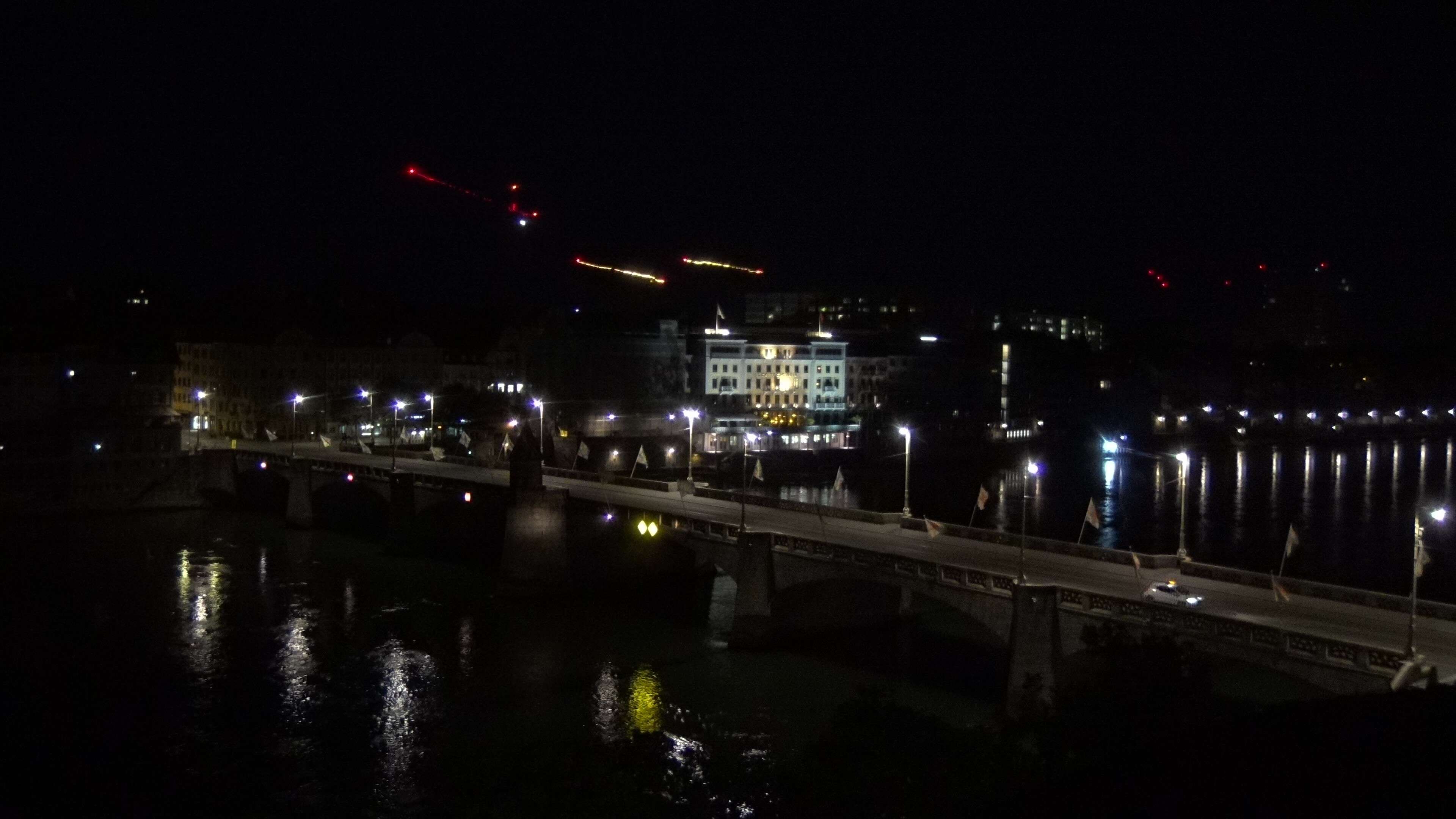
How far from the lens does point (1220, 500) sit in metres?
91.9

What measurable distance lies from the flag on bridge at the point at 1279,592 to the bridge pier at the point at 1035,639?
6262mm

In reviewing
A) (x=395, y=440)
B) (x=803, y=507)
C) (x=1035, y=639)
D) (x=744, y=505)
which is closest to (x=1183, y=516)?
(x=1035, y=639)

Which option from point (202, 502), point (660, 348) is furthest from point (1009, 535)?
point (660, 348)

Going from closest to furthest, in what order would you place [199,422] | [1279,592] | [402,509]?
[1279,592], [402,509], [199,422]

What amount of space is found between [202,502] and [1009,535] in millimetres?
59594

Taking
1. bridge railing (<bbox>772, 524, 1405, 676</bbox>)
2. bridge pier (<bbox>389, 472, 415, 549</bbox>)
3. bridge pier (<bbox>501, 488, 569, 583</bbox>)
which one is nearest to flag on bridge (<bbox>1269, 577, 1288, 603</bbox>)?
bridge railing (<bbox>772, 524, 1405, 676</bbox>)

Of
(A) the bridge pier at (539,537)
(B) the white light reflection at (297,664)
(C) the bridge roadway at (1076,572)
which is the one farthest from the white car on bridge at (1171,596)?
(A) the bridge pier at (539,537)

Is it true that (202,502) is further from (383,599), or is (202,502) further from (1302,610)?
(1302,610)

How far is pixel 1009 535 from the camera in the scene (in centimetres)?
4197

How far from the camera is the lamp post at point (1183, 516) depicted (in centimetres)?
3675

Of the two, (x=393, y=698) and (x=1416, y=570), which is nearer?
(x=1416, y=570)

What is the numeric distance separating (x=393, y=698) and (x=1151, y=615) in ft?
70.8

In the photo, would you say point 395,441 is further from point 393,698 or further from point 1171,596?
Answer: point 1171,596

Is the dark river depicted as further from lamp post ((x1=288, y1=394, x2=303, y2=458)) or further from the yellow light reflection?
lamp post ((x1=288, y1=394, x2=303, y2=458))
